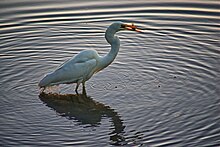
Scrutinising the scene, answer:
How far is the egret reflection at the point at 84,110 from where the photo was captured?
9627 mm

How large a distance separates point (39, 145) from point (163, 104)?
2.56m

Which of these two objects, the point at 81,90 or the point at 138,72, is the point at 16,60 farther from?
the point at 138,72

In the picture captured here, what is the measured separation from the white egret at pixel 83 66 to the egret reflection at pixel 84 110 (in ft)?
0.96

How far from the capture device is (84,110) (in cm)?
1059

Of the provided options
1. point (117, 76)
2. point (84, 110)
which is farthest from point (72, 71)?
point (117, 76)

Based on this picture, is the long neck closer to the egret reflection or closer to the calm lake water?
the calm lake water

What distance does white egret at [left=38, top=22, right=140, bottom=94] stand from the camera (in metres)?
10.9

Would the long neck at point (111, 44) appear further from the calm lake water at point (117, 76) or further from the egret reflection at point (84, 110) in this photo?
the egret reflection at point (84, 110)

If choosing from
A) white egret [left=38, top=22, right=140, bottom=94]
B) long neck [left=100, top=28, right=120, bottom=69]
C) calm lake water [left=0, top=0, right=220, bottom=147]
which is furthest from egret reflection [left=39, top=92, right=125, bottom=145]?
long neck [left=100, top=28, right=120, bottom=69]

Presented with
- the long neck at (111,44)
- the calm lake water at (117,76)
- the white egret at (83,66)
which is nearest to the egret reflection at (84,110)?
the calm lake water at (117,76)

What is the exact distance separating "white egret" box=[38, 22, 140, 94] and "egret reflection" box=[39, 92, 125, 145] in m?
0.29

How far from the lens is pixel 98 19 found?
14.8 m

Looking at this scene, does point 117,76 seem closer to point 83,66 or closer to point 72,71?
point 83,66

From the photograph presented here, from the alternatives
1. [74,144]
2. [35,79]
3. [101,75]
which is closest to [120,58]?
[101,75]
